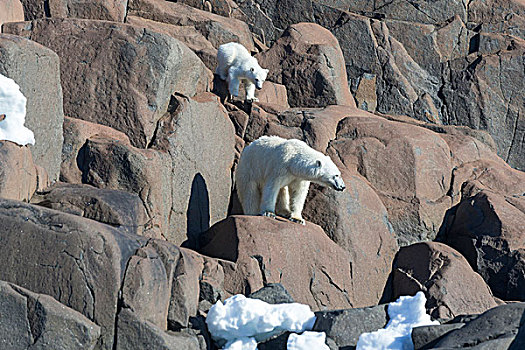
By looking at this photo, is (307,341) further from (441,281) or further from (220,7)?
(220,7)

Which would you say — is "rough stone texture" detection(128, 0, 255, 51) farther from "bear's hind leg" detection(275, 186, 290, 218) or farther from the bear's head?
the bear's head

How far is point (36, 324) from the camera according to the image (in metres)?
6.73

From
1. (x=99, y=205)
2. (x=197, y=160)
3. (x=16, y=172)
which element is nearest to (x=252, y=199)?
(x=197, y=160)

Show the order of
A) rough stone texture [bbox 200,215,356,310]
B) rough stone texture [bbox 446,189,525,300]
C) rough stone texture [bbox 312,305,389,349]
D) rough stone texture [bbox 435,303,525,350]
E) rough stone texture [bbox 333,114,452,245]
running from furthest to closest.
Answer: rough stone texture [bbox 333,114,452,245] < rough stone texture [bbox 446,189,525,300] < rough stone texture [bbox 200,215,356,310] < rough stone texture [bbox 312,305,389,349] < rough stone texture [bbox 435,303,525,350]

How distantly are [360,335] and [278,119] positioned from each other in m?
7.10

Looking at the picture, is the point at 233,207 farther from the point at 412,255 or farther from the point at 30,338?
the point at 30,338

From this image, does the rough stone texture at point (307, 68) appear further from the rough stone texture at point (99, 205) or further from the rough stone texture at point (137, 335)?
Result: the rough stone texture at point (137, 335)

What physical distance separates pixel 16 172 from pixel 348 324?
12.2 ft

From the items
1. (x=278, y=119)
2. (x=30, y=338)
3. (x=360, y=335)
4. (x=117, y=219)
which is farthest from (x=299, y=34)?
(x=30, y=338)

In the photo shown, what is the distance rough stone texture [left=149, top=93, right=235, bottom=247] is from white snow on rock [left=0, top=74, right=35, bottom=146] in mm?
2604

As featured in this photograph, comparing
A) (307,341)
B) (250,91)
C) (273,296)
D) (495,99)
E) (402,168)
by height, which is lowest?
(495,99)

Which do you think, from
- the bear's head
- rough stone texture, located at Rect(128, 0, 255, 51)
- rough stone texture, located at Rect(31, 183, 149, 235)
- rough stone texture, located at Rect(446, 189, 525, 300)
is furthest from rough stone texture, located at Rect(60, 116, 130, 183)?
rough stone texture, located at Rect(128, 0, 255, 51)

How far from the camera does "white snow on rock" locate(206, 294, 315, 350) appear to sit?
775 cm

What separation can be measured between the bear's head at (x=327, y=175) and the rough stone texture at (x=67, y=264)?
4487 millimetres
